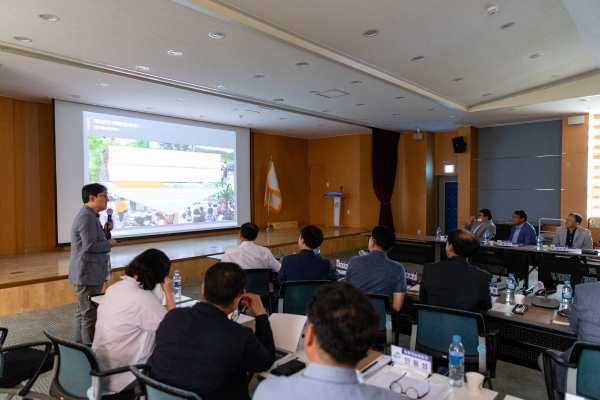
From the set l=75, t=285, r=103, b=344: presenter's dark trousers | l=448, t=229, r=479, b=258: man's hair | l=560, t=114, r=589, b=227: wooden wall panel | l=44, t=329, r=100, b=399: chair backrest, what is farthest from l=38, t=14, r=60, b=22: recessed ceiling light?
l=560, t=114, r=589, b=227: wooden wall panel

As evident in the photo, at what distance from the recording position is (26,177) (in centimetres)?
696

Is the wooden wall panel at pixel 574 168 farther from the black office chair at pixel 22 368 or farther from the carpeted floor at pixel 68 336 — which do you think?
the black office chair at pixel 22 368

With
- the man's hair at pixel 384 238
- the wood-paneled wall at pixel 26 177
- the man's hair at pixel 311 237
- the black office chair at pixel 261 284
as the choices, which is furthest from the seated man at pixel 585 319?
the wood-paneled wall at pixel 26 177

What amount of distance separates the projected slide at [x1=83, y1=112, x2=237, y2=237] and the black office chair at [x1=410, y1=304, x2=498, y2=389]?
685 cm

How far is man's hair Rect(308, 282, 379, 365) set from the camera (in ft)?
3.39

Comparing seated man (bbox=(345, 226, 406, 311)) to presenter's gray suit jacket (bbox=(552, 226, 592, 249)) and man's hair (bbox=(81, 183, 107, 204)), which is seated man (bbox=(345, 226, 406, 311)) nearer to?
man's hair (bbox=(81, 183, 107, 204))

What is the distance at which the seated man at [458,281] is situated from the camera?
2.41m

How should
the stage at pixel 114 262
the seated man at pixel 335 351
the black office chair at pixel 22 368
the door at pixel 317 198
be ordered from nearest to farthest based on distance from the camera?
the seated man at pixel 335 351, the black office chair at pixel 22 368, the stage at pixel 114 262, the door at pixel 317 198

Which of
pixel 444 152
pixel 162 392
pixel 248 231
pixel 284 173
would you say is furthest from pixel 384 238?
pixel 284 173

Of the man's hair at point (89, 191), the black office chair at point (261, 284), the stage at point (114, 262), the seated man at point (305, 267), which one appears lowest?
the stage at point (114, 262)

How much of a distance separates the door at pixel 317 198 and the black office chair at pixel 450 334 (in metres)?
9.17

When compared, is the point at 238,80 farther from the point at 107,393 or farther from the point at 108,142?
the point at 107,393

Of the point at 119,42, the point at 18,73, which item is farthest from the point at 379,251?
the point at 18,73

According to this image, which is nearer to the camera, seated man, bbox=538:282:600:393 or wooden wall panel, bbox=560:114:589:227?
seated man, bbox=538:282:600:393
